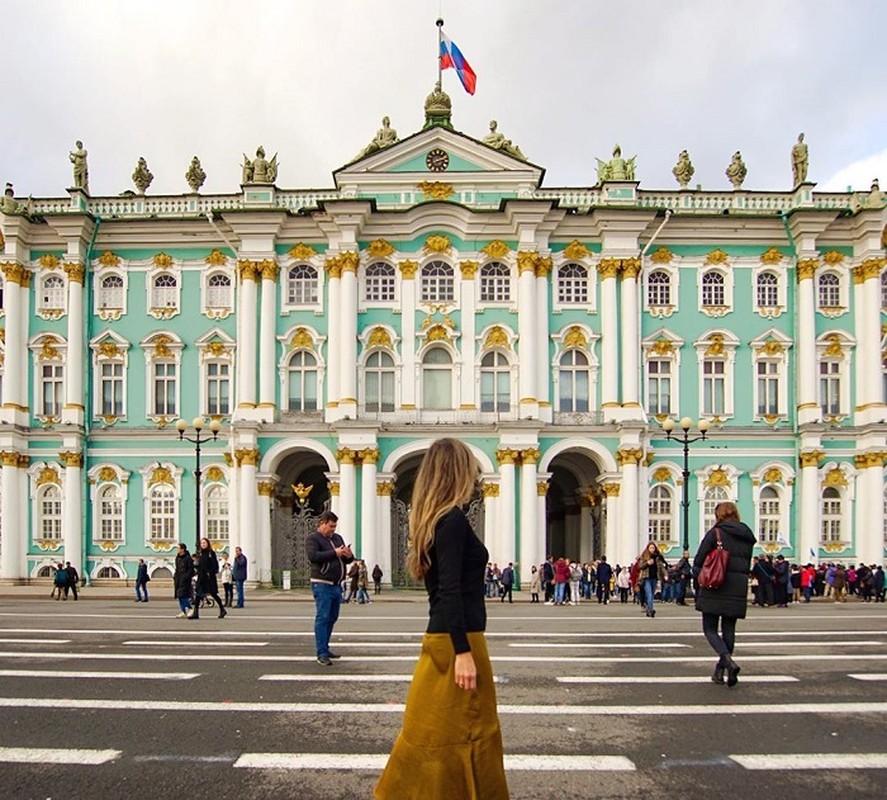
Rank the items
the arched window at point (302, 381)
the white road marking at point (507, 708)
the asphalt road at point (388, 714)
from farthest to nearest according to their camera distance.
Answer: the arched window at point (302, 381), the white road marking at point (507, 708), the asphalt road at point (388, 714)

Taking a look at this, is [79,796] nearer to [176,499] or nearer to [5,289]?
[176,499]

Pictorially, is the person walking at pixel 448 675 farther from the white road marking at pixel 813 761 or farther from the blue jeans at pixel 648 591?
the blue jeans at pixel 648 591

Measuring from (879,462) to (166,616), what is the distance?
27.6 metres

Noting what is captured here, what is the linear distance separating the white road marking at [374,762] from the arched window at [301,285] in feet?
96.3

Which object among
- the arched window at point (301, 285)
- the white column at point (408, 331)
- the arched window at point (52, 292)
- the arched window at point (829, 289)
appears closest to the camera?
the white column at point (408, 331)

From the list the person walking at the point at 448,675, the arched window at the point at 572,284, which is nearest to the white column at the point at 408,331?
the arched window at the point at 572,284

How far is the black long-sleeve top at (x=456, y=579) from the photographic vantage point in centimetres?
498

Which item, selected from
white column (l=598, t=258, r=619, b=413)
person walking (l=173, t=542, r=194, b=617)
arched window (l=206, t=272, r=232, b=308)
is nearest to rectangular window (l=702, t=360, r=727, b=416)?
white column (l=598, t=258, r=619, b=413)

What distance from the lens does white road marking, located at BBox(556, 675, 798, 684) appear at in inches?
417

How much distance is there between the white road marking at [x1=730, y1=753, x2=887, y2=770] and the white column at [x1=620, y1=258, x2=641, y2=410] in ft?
90.1

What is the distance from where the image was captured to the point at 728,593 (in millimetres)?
10180

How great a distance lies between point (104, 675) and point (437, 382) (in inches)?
970

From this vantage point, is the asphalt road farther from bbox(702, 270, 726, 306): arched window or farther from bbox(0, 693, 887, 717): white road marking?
bbox(702, 270, 726, 306): arched window

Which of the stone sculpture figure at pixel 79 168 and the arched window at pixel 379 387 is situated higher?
the stone sculpture figure at pixel 79 168
